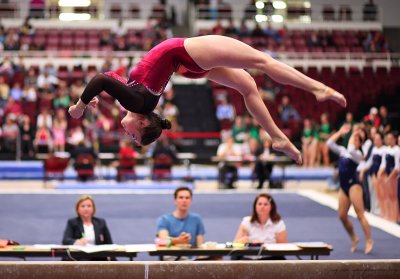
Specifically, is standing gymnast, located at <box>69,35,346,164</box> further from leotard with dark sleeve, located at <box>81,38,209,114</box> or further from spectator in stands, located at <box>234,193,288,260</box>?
spectator in stands, located at <box>234,193,288,260</box>

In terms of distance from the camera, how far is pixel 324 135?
Answer: 56.5 ft

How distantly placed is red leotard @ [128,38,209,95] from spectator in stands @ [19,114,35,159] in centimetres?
1280

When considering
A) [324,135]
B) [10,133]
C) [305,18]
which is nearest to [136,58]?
[10,133]

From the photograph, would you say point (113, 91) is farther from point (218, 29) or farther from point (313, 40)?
point (313, 40)

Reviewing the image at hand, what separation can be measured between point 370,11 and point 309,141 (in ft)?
30.2

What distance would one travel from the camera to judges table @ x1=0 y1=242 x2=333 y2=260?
6645 mm

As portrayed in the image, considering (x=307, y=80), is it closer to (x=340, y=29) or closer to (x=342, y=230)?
(x=342, y=230)

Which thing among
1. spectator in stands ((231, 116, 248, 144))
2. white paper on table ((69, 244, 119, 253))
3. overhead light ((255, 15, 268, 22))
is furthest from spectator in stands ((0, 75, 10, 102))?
white paper on table ((69, 244, 119, 253))

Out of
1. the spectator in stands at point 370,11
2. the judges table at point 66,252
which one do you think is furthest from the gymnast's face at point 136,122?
the spectator in stands at point 370,11

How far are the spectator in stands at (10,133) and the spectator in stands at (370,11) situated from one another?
44.2 ft

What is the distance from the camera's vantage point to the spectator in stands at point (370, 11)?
24562mm

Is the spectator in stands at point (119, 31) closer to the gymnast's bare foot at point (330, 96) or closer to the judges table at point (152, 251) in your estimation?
the judges table at point (152, 251)

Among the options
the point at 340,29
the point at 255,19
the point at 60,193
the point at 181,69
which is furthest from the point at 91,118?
the point at 181,69

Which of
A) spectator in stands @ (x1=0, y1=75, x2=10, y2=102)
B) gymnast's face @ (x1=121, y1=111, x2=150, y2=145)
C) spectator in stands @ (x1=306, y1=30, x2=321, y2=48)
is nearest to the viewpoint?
gymnast's face @ (x1=121, y1=111, x2=150, y2=145)
